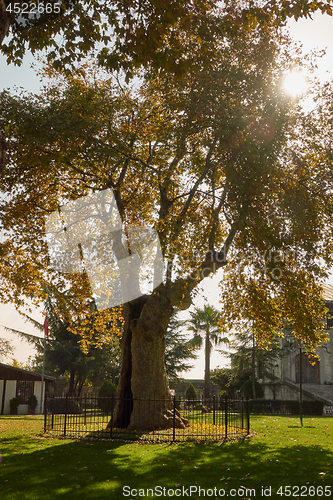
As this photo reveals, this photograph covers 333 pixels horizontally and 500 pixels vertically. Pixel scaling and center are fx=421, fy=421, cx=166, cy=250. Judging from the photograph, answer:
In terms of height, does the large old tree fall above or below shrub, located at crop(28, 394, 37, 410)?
above

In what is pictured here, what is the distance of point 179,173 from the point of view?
1878cm

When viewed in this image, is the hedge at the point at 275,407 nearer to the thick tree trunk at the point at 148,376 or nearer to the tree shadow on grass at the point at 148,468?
the thick tree trunk at the point at 148,376

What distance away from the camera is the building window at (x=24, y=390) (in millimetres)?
36625

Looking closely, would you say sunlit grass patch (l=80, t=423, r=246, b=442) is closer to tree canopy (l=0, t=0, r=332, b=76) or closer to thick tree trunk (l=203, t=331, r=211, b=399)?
tree canopy (l=0, t=0, r=332, b=76)

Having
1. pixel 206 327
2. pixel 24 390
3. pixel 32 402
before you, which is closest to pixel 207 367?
pixel 206 327

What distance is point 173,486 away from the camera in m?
7.73

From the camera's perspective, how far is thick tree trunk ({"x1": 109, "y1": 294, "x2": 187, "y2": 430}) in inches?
624

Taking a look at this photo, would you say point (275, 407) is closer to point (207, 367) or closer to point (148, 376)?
point (207, 367)

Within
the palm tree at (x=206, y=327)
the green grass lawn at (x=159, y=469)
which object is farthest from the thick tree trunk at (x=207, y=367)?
the green grass lawn at (x=159, y=469)

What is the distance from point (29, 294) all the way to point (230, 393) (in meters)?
29.9

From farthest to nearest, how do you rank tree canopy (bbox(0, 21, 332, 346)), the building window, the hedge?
the building window → the hedge → tree canopy (bbox(0, 21, 332, 346))

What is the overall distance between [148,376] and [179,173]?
28.8ft

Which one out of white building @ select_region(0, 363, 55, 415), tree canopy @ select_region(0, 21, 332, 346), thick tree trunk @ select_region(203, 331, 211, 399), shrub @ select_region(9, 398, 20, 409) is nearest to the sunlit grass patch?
tree canopy @ select_region(0, 21, 332, 346)

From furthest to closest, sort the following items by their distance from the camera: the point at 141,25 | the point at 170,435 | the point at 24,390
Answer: the point at 24,390
the point at 170,435
the point at 141,25
